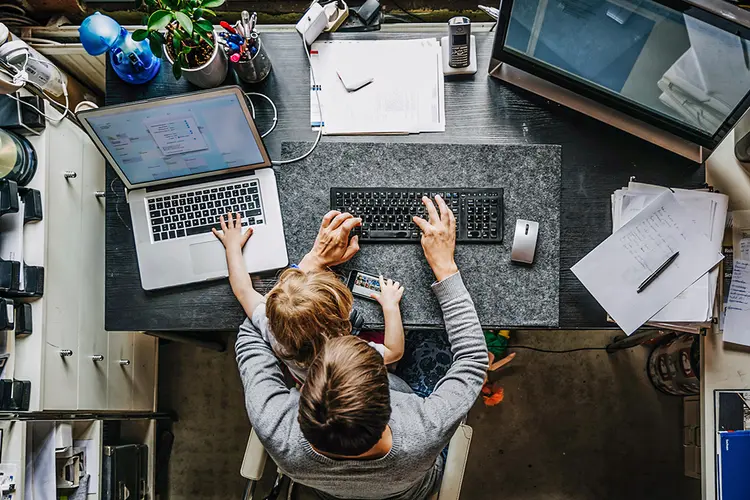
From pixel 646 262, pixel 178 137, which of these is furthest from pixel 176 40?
pixel 646 262

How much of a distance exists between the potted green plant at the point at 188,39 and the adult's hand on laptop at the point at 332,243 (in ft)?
1.25

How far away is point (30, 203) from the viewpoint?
1.24 metres

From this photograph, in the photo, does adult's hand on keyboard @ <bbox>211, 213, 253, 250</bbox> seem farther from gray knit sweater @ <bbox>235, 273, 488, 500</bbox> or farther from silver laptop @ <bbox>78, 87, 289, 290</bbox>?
gray knit sweater @ <bbox>235, 273, 488, 500</bbox>

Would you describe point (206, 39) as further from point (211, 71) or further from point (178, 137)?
point (178, 137)

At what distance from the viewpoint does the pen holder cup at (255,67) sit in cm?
126

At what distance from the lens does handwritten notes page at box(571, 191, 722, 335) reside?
4.12 ft

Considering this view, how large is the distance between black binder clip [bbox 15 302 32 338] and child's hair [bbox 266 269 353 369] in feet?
1.72

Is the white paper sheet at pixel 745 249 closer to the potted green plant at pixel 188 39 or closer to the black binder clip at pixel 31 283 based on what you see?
the potted green plant at pixel 188 39

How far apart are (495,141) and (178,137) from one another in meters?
0.65

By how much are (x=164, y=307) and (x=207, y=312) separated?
0.09 metres

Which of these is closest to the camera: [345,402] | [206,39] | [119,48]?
[345,402]

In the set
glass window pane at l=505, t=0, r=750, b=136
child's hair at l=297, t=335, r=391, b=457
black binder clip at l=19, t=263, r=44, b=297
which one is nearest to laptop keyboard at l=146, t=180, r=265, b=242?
Result: black binder clip at l=19, t=263, r=44, b=297

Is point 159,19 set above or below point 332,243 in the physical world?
above

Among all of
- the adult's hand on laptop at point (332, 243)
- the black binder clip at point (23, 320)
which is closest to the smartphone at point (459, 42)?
the adult's hand on laptop at point (332, 243)
